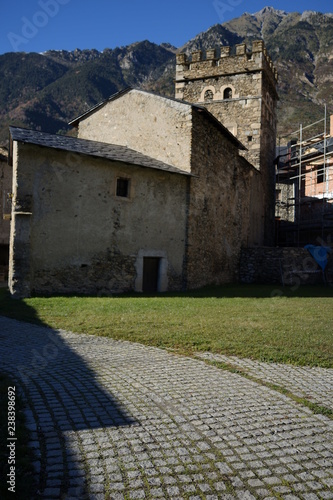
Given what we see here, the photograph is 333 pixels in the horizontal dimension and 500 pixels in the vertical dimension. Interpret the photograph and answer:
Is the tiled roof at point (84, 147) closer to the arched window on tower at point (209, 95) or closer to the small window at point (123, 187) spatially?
the small window at point (123, 187)

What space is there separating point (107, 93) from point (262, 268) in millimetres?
65369

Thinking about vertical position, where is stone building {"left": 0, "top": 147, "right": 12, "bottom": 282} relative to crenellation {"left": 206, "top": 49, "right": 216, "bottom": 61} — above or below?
below

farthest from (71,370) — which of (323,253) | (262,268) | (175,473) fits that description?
(323,253)

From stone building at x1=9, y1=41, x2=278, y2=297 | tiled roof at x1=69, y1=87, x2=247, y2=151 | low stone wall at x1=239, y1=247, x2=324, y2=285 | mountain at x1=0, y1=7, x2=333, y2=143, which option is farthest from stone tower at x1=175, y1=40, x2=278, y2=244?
mountain at x1=0, y1=7, x2=333, y2=143

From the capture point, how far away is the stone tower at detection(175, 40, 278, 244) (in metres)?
22.6

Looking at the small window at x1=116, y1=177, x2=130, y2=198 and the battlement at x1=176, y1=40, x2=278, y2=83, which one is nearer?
the small window at x1=116, y1=177, x2=130, y2=198

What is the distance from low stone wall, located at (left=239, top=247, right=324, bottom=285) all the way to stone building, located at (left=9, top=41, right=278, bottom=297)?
1.45 m

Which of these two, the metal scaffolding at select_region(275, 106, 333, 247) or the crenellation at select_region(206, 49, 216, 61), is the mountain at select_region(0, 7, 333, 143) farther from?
the crenellation at select_region(206, 49, 216, 61)

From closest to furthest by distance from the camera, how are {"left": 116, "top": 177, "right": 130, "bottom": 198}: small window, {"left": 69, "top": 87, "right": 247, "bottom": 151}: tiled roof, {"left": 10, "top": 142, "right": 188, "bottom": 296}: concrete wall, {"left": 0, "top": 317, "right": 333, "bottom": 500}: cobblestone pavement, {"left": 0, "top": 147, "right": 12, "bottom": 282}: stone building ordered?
{"left": 0, "top": 317, "right": 333, "bottom": 500}: cobblestone pavement < {"left": 10, "top": 142, "right": 188, "bottom": 296}: concrete wall < {"left": 116, "top": 177, "right": 130, "bottom": 198}: small window < {"left": 69, "top": 87, "right": 247, "bottom": 151}: tiled roof < {"left": 0, "top": 147, "right": 12, "bottom": 282}: stone building

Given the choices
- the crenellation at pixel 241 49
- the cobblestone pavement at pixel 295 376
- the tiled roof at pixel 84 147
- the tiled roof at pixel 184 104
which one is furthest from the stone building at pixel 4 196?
the cobblestone pavement at pixel 295 376

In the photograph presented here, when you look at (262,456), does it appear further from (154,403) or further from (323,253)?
(323,253)

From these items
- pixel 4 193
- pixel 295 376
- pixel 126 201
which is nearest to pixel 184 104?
pixel 126 201

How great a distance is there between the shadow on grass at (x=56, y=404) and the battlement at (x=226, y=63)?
2103 centimetres

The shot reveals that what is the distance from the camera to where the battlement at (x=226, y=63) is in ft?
74.0
